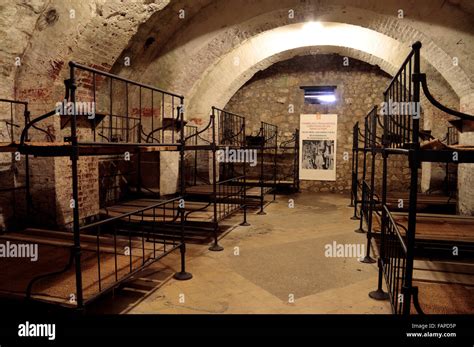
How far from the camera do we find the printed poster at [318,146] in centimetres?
929

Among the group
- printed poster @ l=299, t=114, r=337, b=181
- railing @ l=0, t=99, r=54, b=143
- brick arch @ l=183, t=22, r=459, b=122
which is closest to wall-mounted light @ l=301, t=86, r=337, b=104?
printed poster @ l=299, t=114, r=337, b=181

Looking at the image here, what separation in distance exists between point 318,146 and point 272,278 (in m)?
6.31

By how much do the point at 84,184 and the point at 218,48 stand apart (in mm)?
3142

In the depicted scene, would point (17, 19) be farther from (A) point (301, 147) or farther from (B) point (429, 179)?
(B) point (429, 179)

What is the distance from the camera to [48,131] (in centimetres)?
440

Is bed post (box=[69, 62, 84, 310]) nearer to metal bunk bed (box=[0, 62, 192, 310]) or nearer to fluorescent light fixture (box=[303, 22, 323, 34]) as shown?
metal bunk bed (box=[0, 62, 192, 310])

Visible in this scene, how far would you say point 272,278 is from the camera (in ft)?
11.7

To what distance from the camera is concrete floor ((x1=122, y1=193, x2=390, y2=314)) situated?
2953 mm

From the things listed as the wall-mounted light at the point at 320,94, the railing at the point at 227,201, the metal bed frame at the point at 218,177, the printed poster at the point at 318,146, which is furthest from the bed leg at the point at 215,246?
the wall-mounted light at the point at 320,94

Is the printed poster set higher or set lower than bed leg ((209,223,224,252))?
higher

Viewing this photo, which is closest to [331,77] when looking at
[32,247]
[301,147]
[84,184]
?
[301,147]

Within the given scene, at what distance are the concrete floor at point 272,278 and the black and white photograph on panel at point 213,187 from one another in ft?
0.08

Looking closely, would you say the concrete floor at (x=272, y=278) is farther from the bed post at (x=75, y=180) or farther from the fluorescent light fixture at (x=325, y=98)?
the fluorescent light fixture at (x=325, y=98)

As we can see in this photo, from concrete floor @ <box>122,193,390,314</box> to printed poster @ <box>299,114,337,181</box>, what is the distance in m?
3.78
